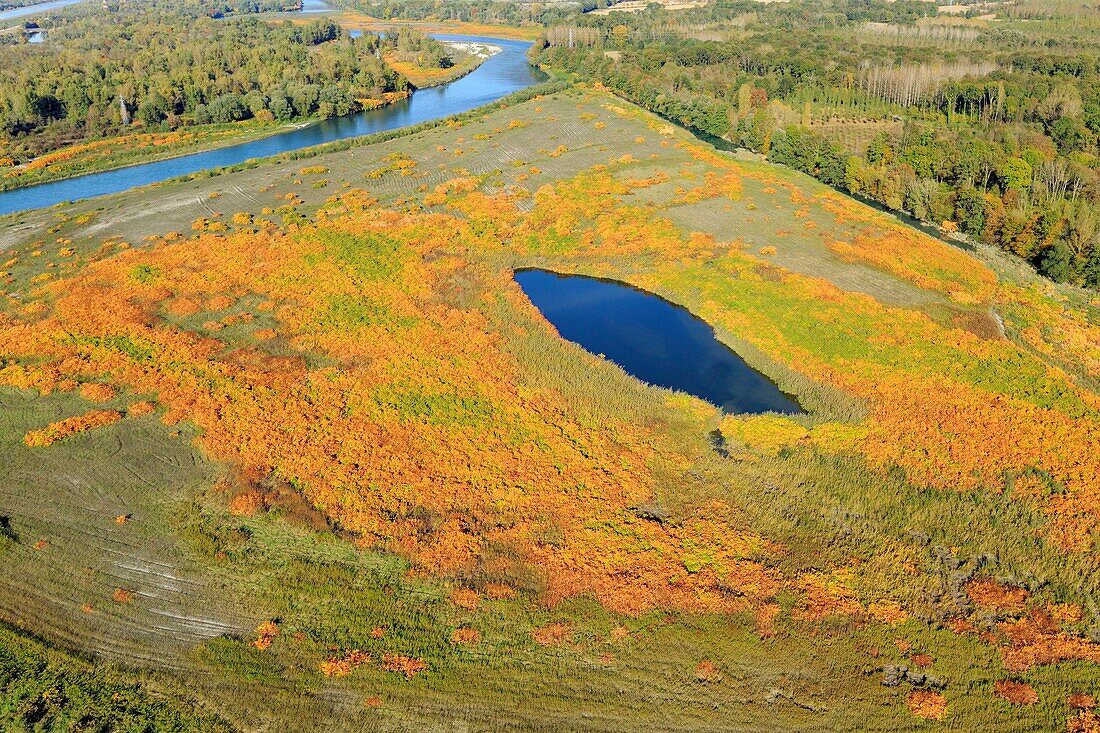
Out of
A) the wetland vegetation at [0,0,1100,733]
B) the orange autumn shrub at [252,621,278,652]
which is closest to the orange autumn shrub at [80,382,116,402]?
the wetland vegetation at [0,0,1100,733]

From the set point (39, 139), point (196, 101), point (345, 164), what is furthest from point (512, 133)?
point (39, 139)

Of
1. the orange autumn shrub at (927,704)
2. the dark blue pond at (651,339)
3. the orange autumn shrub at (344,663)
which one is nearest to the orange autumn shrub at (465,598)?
the orange autumn shrub at (344,663)

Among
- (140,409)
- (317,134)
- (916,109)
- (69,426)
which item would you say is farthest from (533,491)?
(916,109)

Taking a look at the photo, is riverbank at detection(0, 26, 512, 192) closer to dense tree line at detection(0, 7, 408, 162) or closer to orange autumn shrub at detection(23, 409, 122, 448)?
dense tree line at detection(0, 7, 408, 162)

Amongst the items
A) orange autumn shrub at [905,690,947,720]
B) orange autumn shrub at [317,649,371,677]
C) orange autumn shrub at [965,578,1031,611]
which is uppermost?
orange autumn shrub at [317,649,371,677]

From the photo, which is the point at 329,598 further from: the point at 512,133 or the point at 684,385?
the point at 512,133

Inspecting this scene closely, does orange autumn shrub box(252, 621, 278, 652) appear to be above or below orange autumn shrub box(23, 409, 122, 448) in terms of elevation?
below

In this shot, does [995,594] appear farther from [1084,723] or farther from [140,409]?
[140,409]

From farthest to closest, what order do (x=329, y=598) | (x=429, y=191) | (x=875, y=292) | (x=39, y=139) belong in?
(x=39, y=139) → (x=429, y=191) → (x=875, y=292) → (x=329, y=598)
